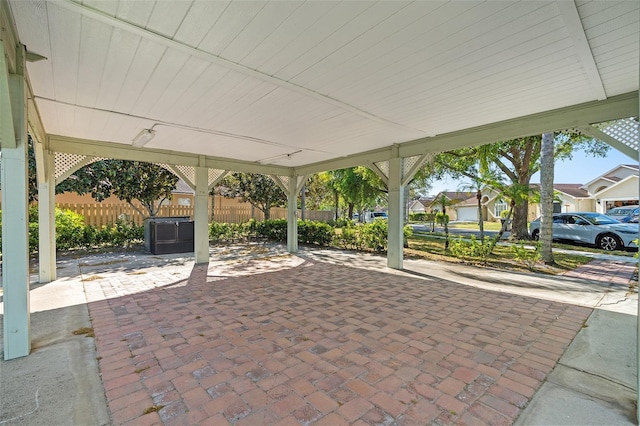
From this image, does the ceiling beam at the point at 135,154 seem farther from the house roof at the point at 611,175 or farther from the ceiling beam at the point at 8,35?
the house roof at the point at 611,175

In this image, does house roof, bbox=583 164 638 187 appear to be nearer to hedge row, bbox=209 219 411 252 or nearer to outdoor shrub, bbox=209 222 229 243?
hedge row, bbox=209 219 411 252

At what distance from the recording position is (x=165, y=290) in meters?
4.64

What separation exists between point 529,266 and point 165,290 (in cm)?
736

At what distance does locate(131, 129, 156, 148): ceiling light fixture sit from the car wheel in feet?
42.7

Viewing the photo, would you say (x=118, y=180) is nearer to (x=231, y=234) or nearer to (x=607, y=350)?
(x=231, y=234)

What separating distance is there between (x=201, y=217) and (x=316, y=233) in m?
4.60

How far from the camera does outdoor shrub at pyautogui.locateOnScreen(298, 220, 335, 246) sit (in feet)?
34.3

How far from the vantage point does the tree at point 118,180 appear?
30.0ft

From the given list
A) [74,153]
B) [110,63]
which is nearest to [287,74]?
[110,63]

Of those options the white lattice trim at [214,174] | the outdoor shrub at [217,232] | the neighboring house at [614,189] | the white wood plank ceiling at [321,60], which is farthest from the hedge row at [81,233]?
the neighboring house at [614,189]

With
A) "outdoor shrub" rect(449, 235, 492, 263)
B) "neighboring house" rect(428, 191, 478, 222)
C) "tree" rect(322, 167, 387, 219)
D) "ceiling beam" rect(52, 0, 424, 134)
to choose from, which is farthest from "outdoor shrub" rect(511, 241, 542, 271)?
"tree" rect(322, 167, 387, 219)

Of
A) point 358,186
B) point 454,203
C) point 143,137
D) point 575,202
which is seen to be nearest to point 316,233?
point 358,186

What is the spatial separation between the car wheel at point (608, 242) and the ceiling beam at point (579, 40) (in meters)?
8.46

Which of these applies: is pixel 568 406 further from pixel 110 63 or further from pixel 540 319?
pixel 110 63
